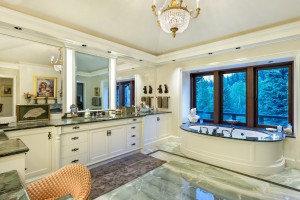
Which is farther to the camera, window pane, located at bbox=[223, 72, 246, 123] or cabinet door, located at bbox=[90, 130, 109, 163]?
window pane, located at bbox=[223, 72, 246, 123]

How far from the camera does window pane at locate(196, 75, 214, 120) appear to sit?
15.2ft

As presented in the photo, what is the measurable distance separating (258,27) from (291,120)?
2.20 m

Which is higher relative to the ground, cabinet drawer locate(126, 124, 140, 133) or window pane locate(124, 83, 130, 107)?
window pane locate(124, 83, 130, 107)

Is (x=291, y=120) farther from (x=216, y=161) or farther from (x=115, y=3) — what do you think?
(x=115, y=3)

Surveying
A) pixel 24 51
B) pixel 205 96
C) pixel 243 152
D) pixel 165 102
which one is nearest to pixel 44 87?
pixel 24 51

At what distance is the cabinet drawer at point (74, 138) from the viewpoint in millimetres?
2605

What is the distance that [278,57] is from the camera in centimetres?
314

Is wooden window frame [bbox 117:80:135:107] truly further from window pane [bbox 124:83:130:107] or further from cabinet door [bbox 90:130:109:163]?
cabinet door [bbox 90:130:109:163]

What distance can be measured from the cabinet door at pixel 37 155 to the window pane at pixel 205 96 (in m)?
4.02

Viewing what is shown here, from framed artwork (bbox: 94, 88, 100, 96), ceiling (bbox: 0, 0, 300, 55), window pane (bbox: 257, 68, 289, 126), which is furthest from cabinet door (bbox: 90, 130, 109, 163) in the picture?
window pane (bbox: 257, 68, 289, 126)

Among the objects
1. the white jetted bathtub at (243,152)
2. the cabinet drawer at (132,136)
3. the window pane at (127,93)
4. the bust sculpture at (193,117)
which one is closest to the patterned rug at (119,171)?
the cabinet drawer at (132,136)

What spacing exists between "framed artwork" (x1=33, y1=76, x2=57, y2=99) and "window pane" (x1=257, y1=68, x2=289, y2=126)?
4.68 m

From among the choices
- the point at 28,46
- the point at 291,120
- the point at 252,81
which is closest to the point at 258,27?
the point at 252,81

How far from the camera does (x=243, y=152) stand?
9.41 feet
